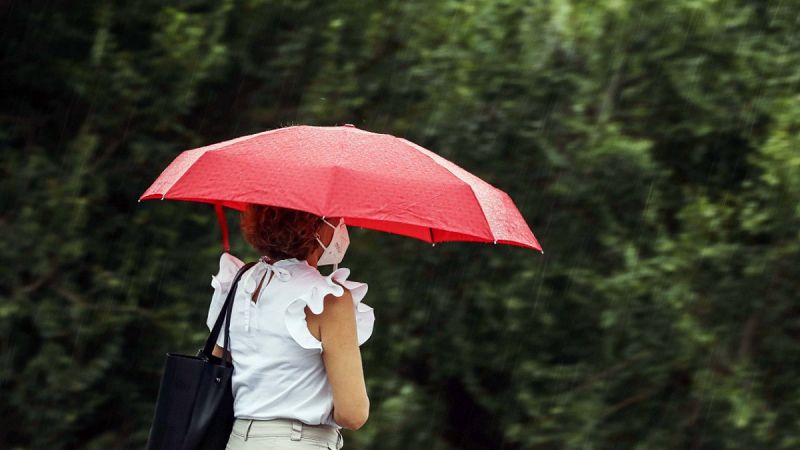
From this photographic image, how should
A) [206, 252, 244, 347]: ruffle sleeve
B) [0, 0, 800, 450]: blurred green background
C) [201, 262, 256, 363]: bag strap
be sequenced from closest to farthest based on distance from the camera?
[201, 262, 256, 363]: bag strap → [206, 252, 244, 347]: ruffle sleeve → [0, 0, 800, 450]: blurred green background

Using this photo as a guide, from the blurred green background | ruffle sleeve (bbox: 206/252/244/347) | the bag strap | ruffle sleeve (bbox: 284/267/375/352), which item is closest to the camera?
ruffle sleeve (bbox: 284/267/375/352)

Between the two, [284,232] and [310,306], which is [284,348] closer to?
[310,306]

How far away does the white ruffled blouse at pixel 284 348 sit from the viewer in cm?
268

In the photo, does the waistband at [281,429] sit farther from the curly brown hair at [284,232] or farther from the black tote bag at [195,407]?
the curly brown hair at [284,232]

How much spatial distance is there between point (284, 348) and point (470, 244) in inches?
154

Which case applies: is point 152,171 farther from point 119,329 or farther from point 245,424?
point 245,424

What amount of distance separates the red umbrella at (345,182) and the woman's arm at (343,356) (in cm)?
23

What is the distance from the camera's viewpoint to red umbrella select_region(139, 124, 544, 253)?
2719mm

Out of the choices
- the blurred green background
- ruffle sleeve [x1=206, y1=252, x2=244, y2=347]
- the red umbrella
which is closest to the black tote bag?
ruffle sleeve [x1=206, y1=252, x2=244, y2=347]

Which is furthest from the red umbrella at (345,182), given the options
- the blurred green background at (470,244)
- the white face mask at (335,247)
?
the blurred green background at (470,244)

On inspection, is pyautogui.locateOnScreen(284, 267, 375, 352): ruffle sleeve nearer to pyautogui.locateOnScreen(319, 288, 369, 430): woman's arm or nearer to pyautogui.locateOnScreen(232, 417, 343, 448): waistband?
pyautogui.locateOnScreen(319, 288, 369, 430): woman's arm

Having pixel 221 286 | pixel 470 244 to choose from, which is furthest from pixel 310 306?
pixel 470 244

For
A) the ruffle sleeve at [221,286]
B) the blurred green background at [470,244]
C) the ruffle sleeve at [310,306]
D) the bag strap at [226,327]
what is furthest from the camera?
the blurred green background at [470,244]

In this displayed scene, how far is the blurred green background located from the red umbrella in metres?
3.27
